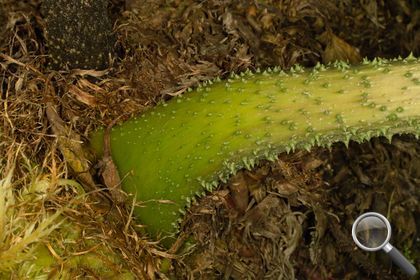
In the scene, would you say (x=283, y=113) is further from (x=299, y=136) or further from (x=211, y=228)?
(x=211, y=228)

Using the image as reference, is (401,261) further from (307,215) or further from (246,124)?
(246,124)

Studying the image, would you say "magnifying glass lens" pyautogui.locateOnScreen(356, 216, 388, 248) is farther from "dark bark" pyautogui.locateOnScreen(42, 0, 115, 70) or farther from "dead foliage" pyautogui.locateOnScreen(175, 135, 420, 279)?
"dark bark" pyautogui.locateOnScreen(42, 0, 115, 70)

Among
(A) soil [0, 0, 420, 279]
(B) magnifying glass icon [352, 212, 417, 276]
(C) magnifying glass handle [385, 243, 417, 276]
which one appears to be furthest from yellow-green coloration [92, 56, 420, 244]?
(C) magnifying glass handle [385, 243, 417, 276]

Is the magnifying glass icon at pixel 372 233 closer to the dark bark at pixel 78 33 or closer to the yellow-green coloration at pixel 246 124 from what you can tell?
the yellow-green coloration at pixel 246 124

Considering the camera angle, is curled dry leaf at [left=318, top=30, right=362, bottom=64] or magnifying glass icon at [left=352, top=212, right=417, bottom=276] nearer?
magnifying glass icon at [left=352, top=212, right=417, bottom=276]

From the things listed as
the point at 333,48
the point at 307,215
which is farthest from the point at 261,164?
the point at 333,48

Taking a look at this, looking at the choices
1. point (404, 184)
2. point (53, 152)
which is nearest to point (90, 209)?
point (53, 152)
